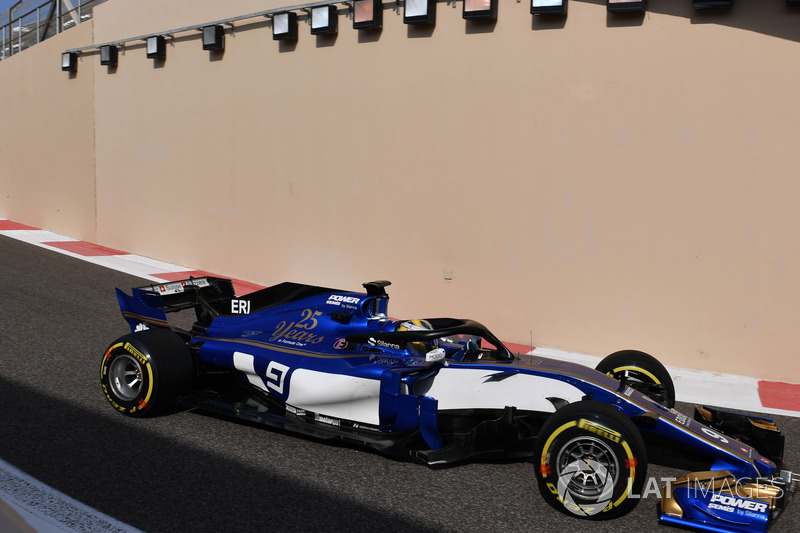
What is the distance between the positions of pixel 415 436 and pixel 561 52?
16.5 ft

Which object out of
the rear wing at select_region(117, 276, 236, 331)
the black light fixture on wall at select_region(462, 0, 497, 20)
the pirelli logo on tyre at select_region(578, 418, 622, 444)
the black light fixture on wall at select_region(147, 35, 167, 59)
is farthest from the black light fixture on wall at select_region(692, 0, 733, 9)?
the black light fixture on wall at select_region(147, 35, 167, 59)

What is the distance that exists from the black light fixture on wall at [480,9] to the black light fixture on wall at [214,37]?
4634mm

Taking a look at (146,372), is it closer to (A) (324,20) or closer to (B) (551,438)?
(B) (551,438)

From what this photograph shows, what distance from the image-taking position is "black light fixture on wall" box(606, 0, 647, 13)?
7285mm

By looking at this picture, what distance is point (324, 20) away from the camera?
9.78 meters

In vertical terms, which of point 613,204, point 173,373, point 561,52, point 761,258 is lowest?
point 173,373

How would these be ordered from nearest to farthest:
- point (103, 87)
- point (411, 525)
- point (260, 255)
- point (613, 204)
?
point (411, 525) → point (613, 204) → point (260, 255) → point (103, 87)

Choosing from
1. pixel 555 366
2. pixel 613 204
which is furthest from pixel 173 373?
pixel 613 204

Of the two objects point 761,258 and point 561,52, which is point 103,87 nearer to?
point 561,52

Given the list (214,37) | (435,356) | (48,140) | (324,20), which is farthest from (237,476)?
(48,140)

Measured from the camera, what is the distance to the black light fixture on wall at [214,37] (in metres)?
11.2

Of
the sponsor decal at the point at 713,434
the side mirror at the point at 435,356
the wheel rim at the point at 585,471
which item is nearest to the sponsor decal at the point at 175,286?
the side mirror at the point at 435,356

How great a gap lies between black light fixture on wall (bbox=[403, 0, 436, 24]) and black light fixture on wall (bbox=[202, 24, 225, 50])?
12.3 feet

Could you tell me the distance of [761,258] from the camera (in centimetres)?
702
